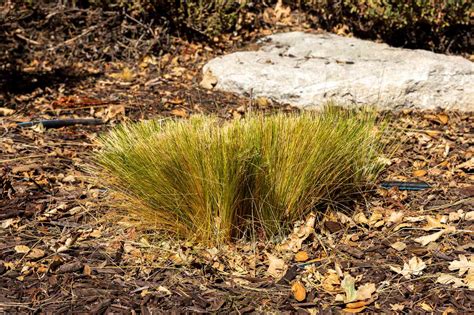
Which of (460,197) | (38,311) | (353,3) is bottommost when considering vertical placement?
(38,311)

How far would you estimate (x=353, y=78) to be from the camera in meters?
5.07

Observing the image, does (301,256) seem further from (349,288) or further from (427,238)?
(427,238)

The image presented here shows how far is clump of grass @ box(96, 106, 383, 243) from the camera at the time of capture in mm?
2969

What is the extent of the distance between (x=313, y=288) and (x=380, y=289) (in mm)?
261

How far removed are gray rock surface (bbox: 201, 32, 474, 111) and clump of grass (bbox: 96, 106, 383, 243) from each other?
5.78 ft

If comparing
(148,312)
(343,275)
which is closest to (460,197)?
(343,275)

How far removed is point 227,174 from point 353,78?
2.44 meters

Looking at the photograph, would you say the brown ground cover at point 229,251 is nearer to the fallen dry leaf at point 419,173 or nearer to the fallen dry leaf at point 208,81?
the fallen dry leaf at point 419,173

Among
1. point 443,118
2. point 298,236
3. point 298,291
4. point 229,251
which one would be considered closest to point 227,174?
point 229,251

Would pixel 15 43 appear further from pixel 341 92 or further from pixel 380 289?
pixel 380 289

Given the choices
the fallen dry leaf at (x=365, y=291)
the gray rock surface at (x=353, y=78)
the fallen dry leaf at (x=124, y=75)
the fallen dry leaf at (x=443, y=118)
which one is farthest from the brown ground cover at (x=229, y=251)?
the fallen dry leaf at (x=124, y=75)

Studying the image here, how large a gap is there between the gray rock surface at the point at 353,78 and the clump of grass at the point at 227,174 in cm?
176

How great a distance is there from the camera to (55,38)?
6262 mm

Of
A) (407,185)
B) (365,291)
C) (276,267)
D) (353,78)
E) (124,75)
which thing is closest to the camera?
(365,291)
